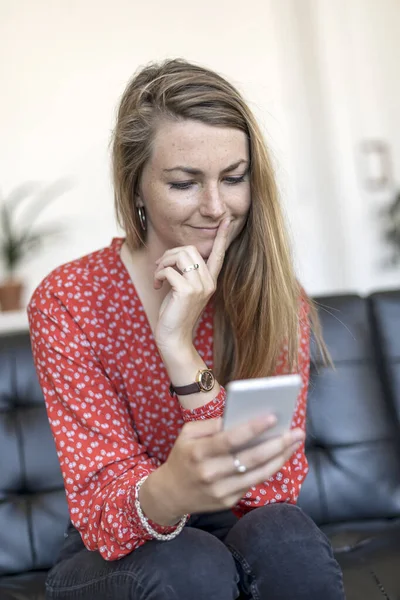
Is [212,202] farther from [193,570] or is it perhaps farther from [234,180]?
[193,570]

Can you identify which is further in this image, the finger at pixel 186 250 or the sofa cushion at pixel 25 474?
the sofa cushion at pixel 25 474

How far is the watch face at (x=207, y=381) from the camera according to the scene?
1280 mm

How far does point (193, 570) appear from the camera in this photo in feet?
3.62

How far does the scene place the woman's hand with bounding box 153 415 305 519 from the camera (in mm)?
876

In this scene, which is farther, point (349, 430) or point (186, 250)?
point (349, 430)

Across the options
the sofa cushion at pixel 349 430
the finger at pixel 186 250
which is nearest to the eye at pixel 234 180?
the finger at pixel 186 250

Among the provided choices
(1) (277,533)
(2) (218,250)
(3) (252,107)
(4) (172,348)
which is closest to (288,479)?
(1) (277,533)

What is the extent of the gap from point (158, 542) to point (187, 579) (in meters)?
0.08

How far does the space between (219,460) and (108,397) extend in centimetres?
48

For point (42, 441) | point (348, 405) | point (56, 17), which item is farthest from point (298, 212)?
point (42, 441)

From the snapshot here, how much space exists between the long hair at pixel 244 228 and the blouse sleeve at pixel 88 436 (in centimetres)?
23

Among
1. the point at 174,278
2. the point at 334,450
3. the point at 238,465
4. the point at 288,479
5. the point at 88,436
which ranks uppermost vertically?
the point at 174,278

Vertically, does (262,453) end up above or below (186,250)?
below

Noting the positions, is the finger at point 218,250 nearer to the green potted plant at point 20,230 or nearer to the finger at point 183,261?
the finger at point 183,261
